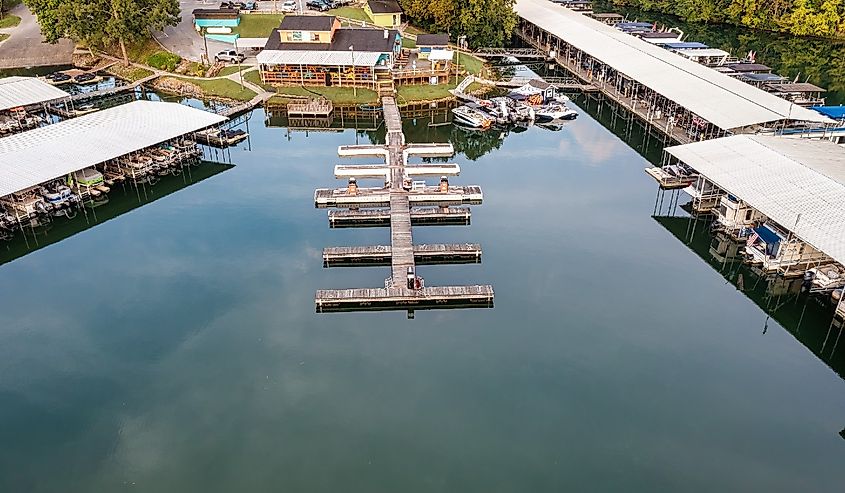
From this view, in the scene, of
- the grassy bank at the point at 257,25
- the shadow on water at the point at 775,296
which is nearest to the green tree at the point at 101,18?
the grassy bank at the point at 257,25

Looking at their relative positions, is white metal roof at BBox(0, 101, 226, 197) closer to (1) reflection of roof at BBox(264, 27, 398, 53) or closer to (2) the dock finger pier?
(2) the dock finger pier

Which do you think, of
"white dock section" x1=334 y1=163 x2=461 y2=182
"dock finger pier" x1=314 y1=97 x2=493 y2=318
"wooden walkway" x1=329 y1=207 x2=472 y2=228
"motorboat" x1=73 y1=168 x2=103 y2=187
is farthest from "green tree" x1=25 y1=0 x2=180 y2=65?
"wooden walkway" x1=329 y1=207 x2=472 y2=228

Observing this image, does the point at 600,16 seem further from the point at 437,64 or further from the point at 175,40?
the point at 175,40

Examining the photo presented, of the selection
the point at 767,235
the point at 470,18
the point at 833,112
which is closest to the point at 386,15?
the point at 470,18

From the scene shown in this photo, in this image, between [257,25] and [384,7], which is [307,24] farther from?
[384,7]

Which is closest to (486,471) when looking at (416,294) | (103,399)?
(416,294)

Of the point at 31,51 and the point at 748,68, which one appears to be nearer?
the point at 748,68
